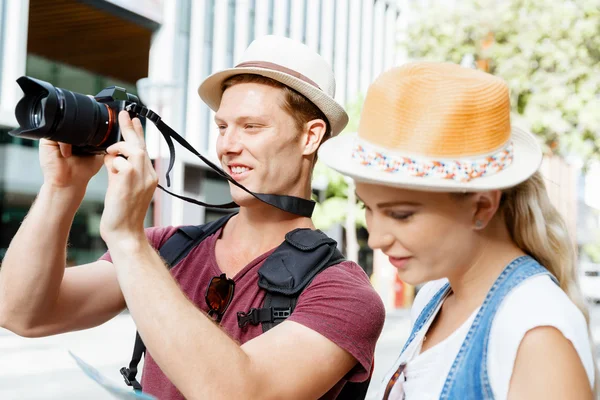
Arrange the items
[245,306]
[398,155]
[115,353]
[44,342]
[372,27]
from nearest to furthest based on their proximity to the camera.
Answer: [398,155] < [245,306] < [115,353] < [44,342] < [372,27]

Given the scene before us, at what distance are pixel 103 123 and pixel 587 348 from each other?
1090 millimetres

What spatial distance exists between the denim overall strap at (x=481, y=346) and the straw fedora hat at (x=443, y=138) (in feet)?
0.55

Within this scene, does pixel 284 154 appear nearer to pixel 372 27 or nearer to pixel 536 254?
pixel 536 254

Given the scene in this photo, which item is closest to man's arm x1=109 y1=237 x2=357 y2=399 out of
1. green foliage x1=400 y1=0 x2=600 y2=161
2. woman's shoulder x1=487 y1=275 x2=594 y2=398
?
woman's shoulder x1=487 y1=275 x2=594 y2=398

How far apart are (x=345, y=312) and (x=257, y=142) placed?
1.76 feet

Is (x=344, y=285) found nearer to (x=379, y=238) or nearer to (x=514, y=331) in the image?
(x=379, y=238)

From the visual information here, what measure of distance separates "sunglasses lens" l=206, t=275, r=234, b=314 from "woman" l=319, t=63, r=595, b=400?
50cm

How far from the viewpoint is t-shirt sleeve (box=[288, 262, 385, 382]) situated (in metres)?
1.57

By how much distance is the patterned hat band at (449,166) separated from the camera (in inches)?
49.4

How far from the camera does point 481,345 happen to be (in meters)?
1.24

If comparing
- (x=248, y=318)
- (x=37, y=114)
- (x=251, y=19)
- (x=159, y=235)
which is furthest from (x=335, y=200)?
(x=37, y=114)

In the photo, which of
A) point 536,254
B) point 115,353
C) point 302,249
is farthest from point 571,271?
point 115,353

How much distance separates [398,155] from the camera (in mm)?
1293

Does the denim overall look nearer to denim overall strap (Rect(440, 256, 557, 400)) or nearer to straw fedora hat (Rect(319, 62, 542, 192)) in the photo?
denim overall strap (Rect(440, 256, 557, 400))
